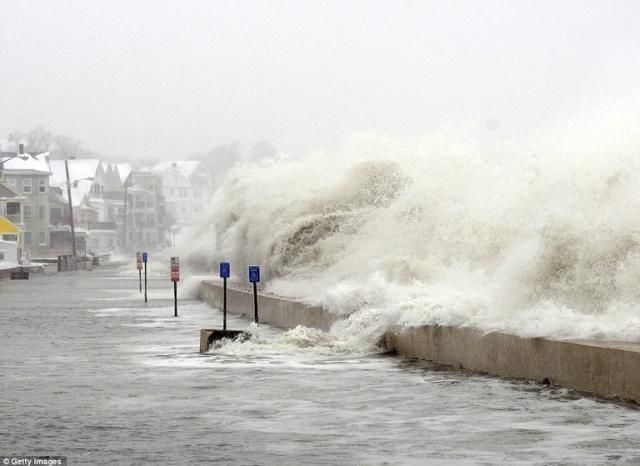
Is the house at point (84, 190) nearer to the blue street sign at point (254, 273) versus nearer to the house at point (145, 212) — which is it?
the house at point (145, 212)

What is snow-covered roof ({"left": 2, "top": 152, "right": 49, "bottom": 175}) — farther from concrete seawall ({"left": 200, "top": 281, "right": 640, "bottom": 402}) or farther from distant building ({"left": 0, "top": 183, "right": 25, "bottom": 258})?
concrete seawall ({"left": 200, "top": 281, "right": 640, "bottom": 402})

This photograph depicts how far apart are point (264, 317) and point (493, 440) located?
55.8 feet

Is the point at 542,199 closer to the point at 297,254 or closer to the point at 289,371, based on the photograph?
the point at 289,371

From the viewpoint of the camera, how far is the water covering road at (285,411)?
31.0 feet

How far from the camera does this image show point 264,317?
26.8 m

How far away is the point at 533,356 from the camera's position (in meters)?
13.9

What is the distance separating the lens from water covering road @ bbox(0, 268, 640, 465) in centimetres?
945

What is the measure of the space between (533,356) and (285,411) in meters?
3.22

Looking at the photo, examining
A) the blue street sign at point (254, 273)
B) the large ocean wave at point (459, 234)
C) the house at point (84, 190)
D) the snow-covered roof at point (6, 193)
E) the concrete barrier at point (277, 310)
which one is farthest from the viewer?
the house at point (84, 190)

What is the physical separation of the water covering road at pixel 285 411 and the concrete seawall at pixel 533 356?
267 mm

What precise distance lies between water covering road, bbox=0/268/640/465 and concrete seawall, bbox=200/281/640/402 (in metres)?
0.27

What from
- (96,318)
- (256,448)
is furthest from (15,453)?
(96,318)

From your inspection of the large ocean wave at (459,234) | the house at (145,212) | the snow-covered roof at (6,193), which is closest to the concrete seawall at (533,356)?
the large ocean wave at (459,234)

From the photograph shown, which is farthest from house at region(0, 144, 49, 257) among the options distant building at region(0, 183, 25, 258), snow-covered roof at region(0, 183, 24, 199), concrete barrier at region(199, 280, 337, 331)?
concrete barrier at region(199, 280, 337, 331)
